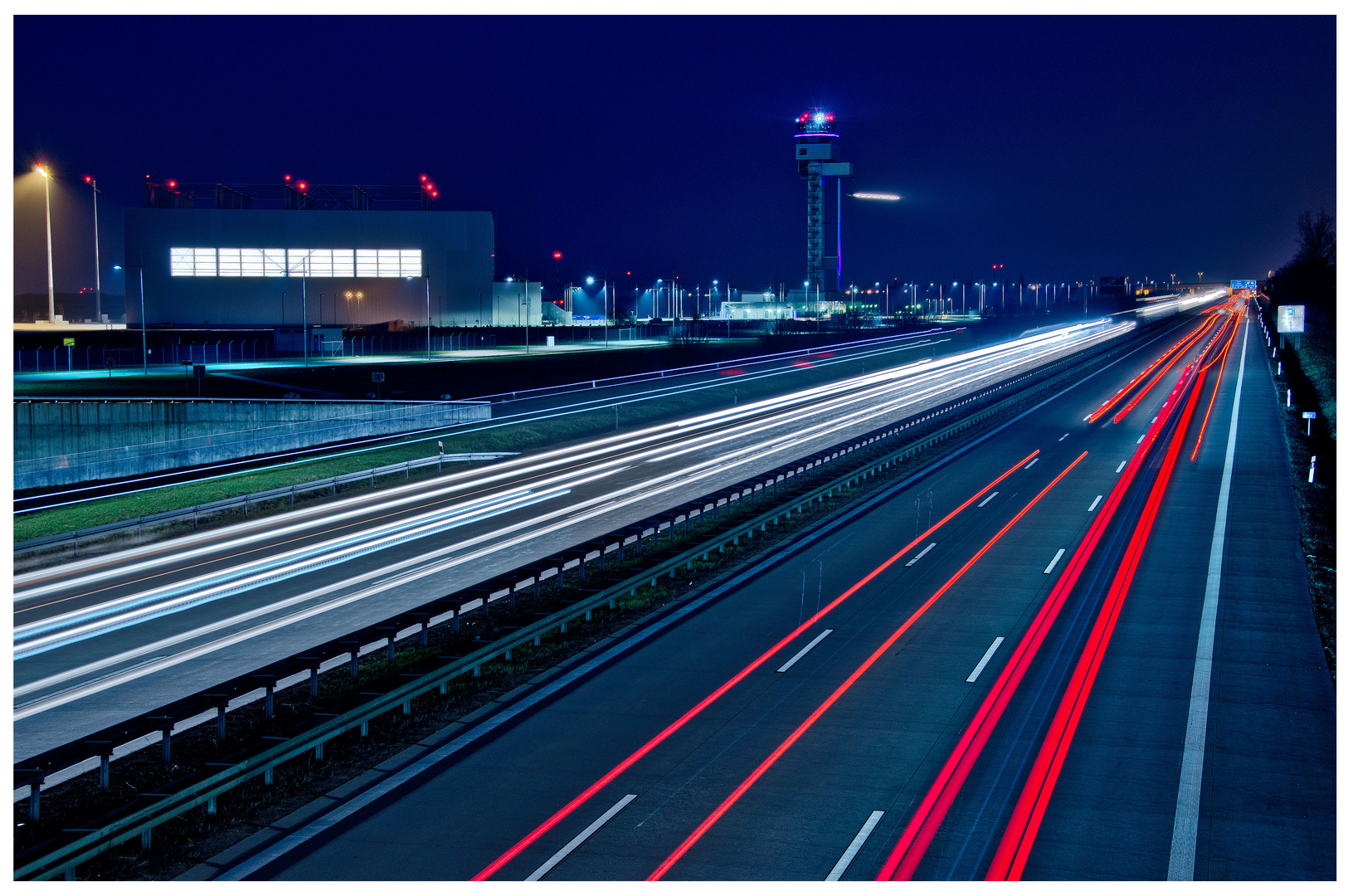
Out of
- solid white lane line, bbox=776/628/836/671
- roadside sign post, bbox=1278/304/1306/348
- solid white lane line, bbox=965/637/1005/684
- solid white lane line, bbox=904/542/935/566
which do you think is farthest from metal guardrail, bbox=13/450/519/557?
roadside sign post, bbox=1278/304/1306/348

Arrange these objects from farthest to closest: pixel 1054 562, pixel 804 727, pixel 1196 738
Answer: pixel 1054 562 → pixel 804 727 → pixel 1196 738

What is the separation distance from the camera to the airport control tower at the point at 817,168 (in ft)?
609

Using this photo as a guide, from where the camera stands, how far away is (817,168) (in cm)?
19012

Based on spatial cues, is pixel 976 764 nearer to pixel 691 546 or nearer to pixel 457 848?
pixel 457 848

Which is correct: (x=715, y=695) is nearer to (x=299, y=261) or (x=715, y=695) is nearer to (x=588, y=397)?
(x=588, y=397)

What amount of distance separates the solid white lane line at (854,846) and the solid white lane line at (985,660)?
5.07 meters

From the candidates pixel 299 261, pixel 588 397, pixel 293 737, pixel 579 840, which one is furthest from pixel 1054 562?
pixel 299 261

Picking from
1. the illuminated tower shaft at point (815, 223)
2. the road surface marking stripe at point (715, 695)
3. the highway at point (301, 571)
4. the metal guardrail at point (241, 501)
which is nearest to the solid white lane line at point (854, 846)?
the road surface marking stripe at point (715, 695)

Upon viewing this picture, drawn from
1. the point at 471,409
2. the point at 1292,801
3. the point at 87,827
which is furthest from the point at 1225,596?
the point at 471,409

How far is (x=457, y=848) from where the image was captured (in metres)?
10.9

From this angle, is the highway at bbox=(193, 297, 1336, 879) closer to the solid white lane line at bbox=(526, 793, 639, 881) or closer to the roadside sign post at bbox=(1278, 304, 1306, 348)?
the solid white lane line at bbox=(526, 793, 639, 881)

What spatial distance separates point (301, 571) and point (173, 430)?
79.7 feet

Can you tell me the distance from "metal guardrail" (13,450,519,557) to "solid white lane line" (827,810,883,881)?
68.2 feet

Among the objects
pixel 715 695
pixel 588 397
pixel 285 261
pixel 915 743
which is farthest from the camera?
pixel 285 261
